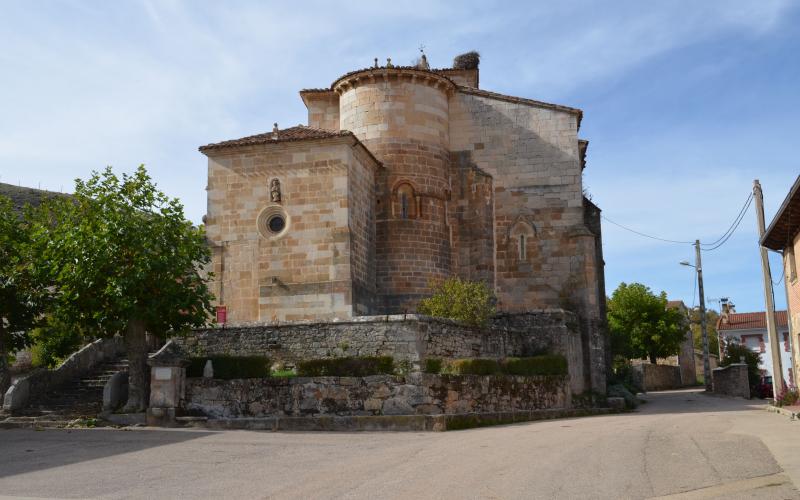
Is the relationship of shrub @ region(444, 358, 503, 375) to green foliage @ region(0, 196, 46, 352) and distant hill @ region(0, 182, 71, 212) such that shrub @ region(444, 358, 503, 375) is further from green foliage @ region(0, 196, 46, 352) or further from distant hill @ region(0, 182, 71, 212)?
distant hill @ region(0, 182, 71, 212)

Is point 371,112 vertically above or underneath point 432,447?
above

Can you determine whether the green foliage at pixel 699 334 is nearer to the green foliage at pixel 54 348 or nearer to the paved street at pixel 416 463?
the green foliage at pixel 54 348

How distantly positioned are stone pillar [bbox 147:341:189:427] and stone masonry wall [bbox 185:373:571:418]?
29cm

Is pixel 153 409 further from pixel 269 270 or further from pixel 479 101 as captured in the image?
pixel 479 101

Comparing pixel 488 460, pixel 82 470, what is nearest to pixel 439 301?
pixel 488 460

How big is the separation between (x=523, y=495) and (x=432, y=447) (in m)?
4.32

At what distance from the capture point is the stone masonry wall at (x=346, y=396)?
15648mm

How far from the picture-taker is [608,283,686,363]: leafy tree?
45938mm

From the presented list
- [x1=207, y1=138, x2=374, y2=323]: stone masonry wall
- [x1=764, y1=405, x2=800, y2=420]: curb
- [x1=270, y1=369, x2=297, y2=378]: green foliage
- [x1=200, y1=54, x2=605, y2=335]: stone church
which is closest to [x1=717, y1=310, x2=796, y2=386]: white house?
[x1=200, y1=54, x2=605, y2=335]: stone church

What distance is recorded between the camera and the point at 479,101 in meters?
26.1

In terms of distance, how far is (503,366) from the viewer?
17953 mm

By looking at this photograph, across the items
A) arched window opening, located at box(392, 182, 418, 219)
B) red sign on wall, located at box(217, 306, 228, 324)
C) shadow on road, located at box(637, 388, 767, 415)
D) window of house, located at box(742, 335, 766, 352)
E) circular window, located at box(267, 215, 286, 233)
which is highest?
arched window opening, located at box(392, 182, 418, 219)

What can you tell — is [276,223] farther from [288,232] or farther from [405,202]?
[405,202]

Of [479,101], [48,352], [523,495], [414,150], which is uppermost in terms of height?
[479,101]
